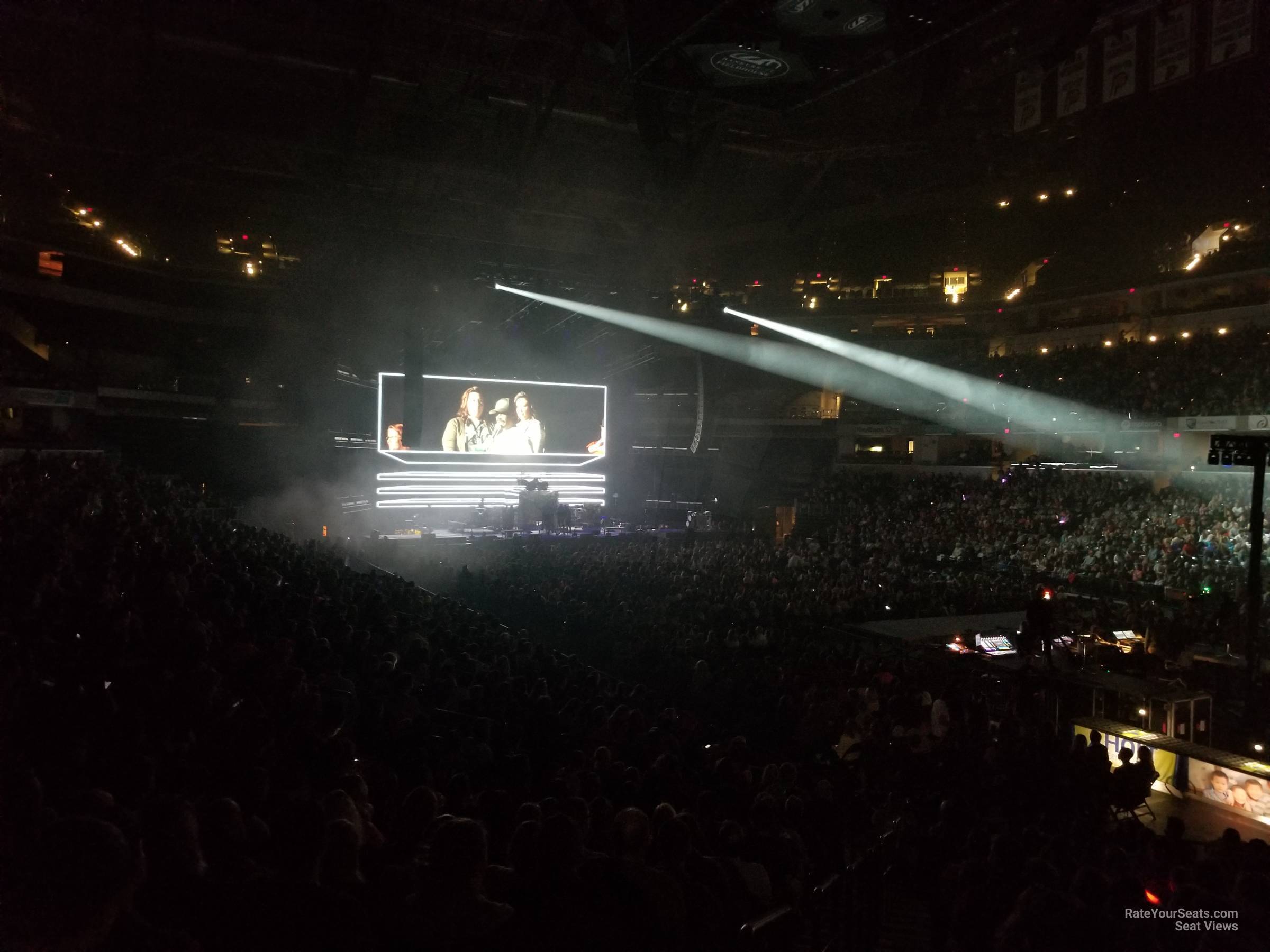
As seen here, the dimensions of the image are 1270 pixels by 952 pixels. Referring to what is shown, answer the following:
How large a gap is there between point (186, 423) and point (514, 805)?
2482 centimetres

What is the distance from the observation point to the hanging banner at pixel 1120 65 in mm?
12430

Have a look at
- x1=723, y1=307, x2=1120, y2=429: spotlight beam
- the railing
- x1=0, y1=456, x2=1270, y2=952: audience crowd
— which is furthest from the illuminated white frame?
the railing

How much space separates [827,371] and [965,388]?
5.73 m

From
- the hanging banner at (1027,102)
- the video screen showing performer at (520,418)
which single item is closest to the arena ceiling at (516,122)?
the hanging banner at (1027,102)

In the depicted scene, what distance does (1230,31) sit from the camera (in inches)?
445

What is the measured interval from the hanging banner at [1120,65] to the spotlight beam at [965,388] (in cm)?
998

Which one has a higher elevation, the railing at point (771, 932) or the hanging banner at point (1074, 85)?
the hanging banner at point (1074, 85)

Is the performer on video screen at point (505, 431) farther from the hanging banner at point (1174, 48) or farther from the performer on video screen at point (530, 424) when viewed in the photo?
the hanging banner at point (1174, 48)

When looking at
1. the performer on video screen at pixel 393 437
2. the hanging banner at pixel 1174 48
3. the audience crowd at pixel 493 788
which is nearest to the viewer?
the audience crowd at pixel 493 788

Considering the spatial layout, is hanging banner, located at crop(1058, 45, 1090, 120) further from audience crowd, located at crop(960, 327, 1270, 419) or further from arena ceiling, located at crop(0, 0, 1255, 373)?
audience crowd, located at crop(960, 327, 1270, 419)

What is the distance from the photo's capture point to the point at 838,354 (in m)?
31.9

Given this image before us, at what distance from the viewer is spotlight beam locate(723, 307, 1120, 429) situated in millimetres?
23781

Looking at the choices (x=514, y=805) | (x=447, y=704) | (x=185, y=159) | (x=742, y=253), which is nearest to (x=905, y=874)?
(x=514, y=805)

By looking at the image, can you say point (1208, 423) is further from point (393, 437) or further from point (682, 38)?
point (393, 437)
